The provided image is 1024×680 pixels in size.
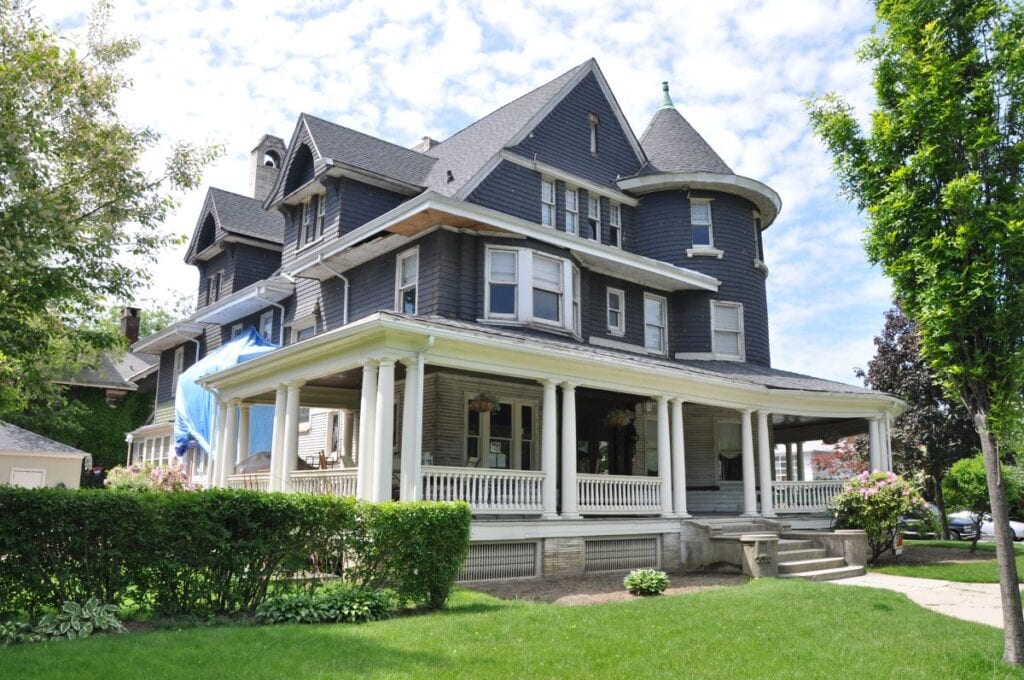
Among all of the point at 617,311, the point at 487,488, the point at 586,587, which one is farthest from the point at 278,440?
the point at 617,311

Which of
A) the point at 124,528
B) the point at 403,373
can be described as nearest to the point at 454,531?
the point at 124,528

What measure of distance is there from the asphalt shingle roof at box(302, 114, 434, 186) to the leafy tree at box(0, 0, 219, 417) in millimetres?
8453

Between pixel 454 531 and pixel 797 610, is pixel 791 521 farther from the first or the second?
pixel 454 531

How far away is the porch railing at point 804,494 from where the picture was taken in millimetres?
19312

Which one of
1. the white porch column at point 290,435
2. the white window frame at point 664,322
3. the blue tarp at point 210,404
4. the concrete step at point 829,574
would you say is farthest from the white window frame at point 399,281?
the concrete step at point 829,574

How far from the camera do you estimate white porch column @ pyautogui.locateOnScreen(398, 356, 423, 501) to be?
42.6 ft

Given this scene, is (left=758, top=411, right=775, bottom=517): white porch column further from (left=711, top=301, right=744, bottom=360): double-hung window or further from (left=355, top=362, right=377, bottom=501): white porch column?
(left=355, top=362, right=377, bottom=501): white porch column

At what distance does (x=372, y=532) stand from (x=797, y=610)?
547cm

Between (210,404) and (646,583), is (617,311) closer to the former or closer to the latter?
(646,583)

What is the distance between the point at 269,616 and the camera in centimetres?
930

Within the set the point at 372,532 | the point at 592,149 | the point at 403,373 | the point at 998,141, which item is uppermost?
the point at 592,149

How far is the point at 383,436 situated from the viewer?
1283 cm

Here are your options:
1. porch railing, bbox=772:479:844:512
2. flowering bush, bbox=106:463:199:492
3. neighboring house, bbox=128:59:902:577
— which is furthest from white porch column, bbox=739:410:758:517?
flowering bush, bbox=106:463:199:492

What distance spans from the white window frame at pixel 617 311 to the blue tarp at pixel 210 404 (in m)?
9.23
